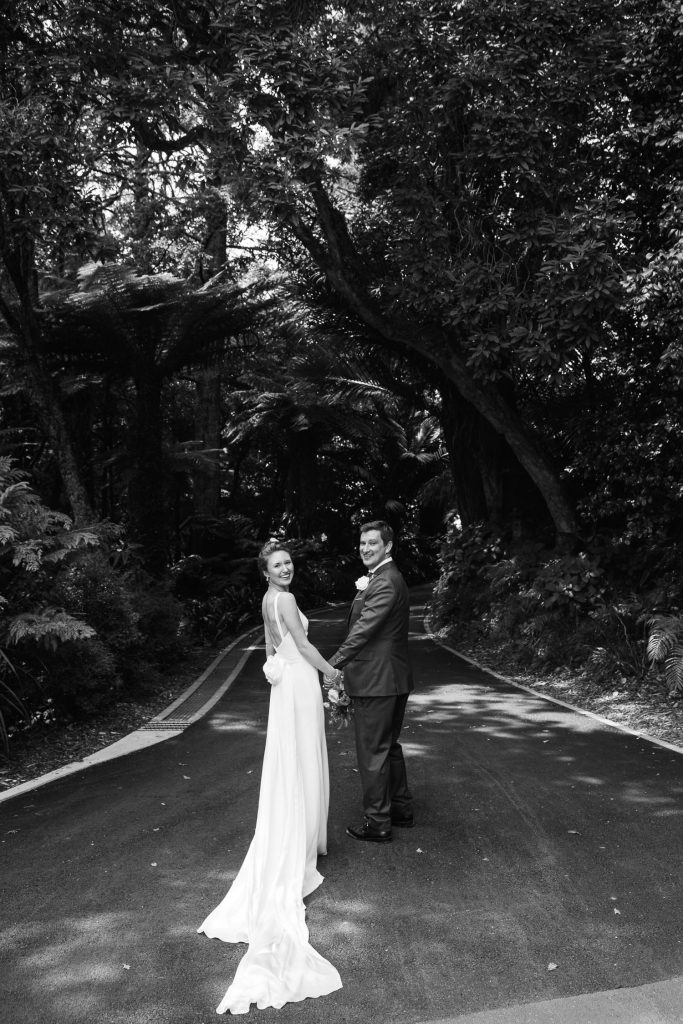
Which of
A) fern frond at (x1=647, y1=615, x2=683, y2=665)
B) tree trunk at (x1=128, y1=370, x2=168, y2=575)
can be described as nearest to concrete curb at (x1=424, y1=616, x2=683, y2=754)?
fern frond at (x1=647, y1=615, x2=683, y2=665)

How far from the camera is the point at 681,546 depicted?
11695mm

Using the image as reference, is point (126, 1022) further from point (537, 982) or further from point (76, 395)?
point (76, 395)

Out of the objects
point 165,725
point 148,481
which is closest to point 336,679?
point 165,725

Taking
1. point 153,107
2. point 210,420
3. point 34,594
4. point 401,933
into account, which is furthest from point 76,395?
point 401,933

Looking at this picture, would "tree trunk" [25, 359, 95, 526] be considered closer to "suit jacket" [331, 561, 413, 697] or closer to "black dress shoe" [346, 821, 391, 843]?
"suit jacket" [331, 561, 413, 697]

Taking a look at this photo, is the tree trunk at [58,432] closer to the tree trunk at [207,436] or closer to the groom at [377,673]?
the groom at [377,673]

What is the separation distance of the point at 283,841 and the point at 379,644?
1.39 meters

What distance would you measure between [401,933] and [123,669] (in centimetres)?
699

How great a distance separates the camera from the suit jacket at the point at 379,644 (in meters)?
5.44

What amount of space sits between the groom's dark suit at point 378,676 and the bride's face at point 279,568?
23.2 inches

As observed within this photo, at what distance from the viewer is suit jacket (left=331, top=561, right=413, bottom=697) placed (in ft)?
17.9

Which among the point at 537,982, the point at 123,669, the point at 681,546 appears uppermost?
the point at 681,546

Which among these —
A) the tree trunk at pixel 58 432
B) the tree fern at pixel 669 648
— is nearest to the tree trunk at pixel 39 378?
the tree trunk at pixel 58 432

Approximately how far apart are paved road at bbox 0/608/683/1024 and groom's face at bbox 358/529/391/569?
6.01 ft
